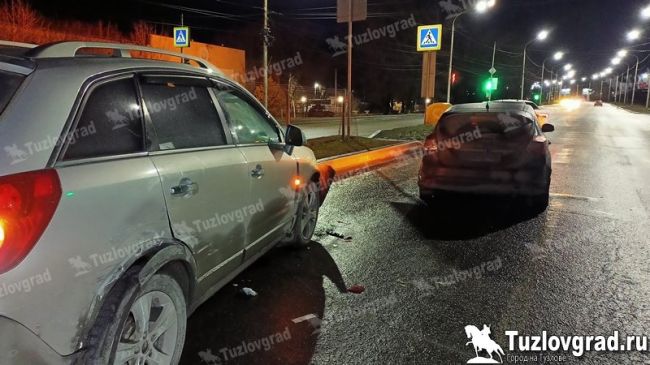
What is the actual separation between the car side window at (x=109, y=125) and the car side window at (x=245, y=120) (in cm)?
100

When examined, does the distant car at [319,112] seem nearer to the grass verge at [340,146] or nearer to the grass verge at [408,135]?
the grass verge at [408,135]

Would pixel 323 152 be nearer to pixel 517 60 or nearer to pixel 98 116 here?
pixel 98 116

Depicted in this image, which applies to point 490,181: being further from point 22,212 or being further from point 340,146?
point 340,146

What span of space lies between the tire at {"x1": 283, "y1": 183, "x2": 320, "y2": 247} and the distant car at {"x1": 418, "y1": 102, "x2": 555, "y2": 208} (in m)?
2.40

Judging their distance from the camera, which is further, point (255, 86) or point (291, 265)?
point (255, 86)

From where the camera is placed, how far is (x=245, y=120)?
4.26 metres

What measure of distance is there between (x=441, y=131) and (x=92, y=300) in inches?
235

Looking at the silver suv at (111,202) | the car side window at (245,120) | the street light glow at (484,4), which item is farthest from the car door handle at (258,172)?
the street light glow at (484,4)

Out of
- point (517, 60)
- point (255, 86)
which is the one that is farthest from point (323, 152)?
point (517, 60)

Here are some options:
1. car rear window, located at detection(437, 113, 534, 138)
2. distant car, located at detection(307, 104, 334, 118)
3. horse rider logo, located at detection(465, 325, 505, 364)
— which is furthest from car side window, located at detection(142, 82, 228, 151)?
distant car, located at detection(307, 104, 334, 118)

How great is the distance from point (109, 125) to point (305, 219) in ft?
9.79

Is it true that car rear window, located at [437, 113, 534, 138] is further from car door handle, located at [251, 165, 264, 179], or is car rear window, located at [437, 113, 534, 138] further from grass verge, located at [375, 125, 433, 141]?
grass verge, located at [375, 125, 433, 141]

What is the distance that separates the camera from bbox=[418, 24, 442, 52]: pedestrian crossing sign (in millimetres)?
18953

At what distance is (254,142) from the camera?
4.00 meters
